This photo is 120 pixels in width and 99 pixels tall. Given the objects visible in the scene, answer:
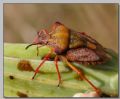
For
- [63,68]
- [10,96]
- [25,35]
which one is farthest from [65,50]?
[10,96]

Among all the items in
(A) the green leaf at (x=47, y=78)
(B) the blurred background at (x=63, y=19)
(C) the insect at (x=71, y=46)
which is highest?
(B) the blurred background at (x=63, y=19)

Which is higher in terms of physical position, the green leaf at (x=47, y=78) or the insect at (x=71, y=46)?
the insect at (x=71, y=46)

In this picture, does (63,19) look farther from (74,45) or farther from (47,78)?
(47,78)

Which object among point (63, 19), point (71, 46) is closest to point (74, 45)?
point (71, 46)

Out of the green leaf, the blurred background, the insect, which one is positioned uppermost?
the blurred background

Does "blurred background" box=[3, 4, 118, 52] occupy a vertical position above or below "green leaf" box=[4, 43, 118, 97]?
above
